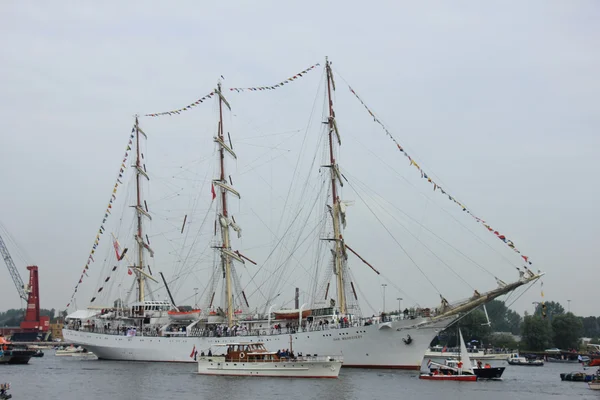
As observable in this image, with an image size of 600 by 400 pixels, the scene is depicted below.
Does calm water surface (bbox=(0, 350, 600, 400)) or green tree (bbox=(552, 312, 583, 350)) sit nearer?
calm water surface (bbox=(0, 350, 600, 400))

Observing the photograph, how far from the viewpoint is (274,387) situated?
58.0 m

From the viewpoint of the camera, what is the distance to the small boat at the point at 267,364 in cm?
6438

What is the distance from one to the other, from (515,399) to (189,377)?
97.5 ft

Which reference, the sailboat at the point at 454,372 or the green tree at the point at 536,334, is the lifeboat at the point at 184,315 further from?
the green tree at the point at 536,334

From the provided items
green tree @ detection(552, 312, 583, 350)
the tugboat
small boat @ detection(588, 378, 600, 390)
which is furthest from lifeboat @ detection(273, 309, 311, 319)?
green tree @ detection(552, 312, 583, 350)

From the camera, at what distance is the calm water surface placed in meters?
54.2

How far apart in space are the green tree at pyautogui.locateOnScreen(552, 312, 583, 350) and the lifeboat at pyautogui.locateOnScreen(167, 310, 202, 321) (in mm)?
87161

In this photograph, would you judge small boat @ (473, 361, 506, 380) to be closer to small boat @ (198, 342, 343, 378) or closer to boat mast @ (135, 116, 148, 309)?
small boat @ (198, 342, 343, 378)

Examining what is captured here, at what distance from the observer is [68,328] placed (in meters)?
111

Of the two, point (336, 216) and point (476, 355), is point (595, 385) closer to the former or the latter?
point (336, 216)

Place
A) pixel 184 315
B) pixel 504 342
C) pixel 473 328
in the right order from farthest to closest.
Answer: pixel 504 342, pixel 473 328, pixel 184 315

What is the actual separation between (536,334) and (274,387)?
4137 inches

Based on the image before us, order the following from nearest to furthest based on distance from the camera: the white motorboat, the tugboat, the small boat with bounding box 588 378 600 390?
the small boat with bounding box 588 378 600 390 → the tugboat → the white motorboat

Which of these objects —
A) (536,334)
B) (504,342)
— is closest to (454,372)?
(536,334)
